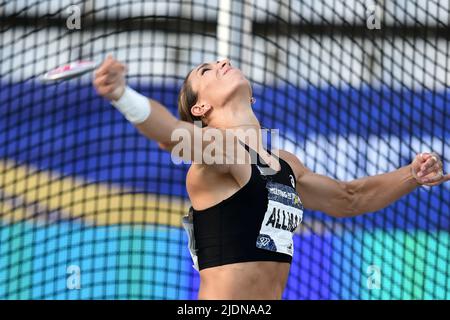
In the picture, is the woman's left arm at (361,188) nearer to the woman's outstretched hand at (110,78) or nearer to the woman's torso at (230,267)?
Answer: the woman's torso at (230,267)

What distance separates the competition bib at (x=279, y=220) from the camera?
4062 mm

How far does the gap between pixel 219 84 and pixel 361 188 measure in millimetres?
805

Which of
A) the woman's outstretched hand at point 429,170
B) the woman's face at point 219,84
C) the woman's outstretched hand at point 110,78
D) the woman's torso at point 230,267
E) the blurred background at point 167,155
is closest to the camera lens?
the woman's outstretched hand at point 110,78

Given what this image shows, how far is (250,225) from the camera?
4047mm

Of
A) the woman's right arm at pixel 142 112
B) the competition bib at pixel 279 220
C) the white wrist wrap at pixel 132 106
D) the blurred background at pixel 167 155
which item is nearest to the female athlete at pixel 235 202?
the competition bib at pixel 279 220

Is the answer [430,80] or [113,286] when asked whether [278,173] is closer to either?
[113,286]

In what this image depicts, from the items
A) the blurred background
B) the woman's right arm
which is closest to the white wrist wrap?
the woman's right arm

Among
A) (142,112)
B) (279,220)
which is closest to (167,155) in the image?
(279,220)

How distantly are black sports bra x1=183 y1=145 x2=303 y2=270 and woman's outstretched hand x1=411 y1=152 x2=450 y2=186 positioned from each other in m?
0.66

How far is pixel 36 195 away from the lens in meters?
6.80

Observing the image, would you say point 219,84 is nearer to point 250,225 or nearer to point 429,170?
point 250,225

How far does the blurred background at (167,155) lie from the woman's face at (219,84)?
5.82 feet
